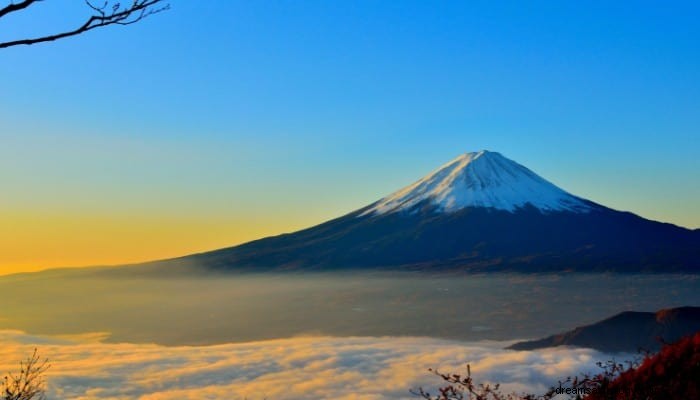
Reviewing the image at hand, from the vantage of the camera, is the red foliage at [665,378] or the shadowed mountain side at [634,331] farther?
the shadowed mountain side at [634,331]

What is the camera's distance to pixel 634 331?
541ft

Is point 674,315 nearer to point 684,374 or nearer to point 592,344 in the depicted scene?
point 592,344

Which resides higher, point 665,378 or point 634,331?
point 665,378

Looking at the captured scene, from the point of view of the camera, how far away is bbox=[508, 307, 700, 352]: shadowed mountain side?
14700cm

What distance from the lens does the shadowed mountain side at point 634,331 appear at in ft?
482

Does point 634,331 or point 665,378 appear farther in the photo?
point 634,331

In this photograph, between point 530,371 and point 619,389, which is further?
point 530,371

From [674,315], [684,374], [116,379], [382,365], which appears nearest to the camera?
[684,374]

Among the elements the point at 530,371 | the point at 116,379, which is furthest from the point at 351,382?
the point at 116,379

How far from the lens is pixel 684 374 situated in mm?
9672

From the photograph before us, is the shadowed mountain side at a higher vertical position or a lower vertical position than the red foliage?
lower

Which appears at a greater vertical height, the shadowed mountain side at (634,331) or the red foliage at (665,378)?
the red foliage at (665,378)

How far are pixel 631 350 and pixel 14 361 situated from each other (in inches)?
6068

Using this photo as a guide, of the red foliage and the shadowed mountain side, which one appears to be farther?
the shadowed mountain side
